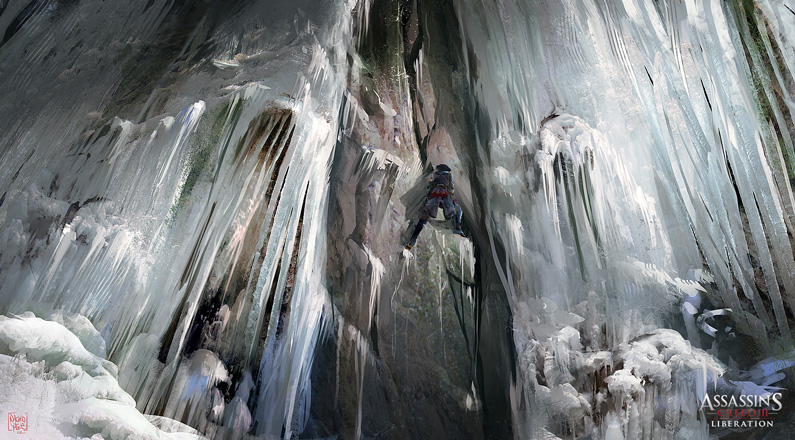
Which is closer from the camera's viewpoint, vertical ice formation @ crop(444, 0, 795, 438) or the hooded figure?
vertical ice formation @ crop(444, 0, 795, 438)

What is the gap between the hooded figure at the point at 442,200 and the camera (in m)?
3.58

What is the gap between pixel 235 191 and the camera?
134 inches

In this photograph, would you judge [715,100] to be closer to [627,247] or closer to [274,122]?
[627,247]
